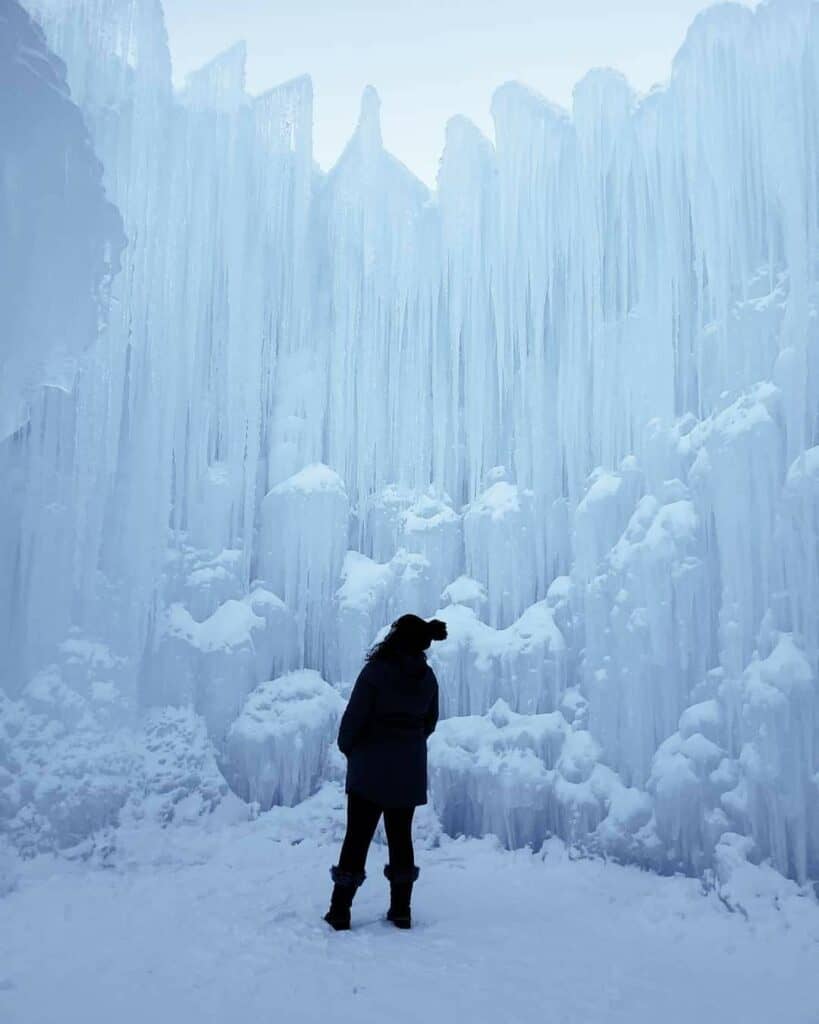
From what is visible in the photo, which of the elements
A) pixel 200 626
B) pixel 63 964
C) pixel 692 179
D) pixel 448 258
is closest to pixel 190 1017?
pixel 63 964

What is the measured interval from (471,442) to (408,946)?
5595 millimetres

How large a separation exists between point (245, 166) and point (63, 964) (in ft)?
24.3

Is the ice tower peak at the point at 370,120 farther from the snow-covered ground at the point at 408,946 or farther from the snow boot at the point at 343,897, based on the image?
the snow boot at the point at 343,897

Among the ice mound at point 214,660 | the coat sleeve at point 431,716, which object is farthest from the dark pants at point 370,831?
the ice mound at point 214,660

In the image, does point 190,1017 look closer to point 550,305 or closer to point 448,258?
point 550,305

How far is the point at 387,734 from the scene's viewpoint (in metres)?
3.12

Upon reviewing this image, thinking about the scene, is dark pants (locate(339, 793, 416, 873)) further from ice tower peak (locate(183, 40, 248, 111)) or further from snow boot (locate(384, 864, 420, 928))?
ice tower peak (locate(183, 40, 248, 111))

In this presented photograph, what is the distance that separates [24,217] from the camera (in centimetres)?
505

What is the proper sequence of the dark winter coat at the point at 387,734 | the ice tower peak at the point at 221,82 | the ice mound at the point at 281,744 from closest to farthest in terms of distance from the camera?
the dark winter coat at the point at 387,734
the ice mound at the point at 281,744
the ice tower peak at the point at 221,82

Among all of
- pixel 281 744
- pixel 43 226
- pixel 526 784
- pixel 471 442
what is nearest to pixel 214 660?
pixel 281 744

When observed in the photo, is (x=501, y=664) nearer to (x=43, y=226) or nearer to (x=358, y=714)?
(x=358, y=714)

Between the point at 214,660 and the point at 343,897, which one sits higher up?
the point at 214,660

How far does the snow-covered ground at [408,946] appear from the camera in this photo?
227 centimetres

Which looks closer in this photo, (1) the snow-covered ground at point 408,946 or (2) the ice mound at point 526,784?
(1) the snow-covered ground at point 408,946
